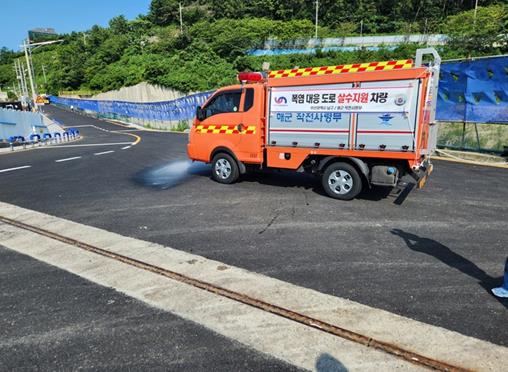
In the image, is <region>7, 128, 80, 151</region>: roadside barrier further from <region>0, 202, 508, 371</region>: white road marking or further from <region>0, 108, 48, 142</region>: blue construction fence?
<region>0, 202, 508, 371</region>: white road marking

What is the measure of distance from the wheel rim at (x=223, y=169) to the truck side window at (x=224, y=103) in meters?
1.17

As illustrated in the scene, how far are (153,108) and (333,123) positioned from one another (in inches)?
1241

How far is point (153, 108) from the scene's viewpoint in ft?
119

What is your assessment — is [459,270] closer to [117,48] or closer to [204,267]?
[204,267]

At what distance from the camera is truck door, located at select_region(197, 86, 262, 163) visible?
8.44 metres

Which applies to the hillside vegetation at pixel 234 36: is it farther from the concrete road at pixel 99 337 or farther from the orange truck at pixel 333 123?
the concrete road at pixel 99 337

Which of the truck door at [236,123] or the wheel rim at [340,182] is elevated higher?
the truck door at [236,123]

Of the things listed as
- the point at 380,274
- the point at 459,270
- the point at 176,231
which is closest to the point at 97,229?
the point at 176,231

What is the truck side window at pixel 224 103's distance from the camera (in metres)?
8.63

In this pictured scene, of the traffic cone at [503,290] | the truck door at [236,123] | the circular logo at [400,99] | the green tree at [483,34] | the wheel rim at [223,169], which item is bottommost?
the traffic cone at [503,290]

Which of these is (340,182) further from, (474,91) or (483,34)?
(483,34)

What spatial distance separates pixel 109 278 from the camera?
460cm

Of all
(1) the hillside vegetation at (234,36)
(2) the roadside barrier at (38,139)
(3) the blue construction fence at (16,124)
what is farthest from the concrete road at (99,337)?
(1) the hillside vegetation at (234,36)

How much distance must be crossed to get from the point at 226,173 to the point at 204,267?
14.8 feet
